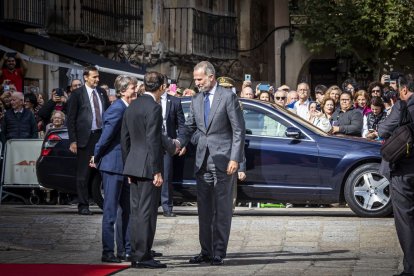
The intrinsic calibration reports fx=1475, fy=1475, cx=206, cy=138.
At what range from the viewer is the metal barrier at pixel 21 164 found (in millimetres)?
24172

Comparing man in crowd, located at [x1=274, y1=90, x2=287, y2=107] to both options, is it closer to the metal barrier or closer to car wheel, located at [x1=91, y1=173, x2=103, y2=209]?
the metal barrier

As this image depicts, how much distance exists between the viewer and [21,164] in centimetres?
2425

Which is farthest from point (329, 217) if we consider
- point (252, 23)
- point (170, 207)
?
point (252, 23)

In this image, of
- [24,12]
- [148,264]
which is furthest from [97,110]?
[24,12]

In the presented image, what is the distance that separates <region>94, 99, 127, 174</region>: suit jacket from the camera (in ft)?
51.5

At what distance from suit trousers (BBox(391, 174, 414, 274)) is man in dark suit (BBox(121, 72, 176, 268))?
2439mm

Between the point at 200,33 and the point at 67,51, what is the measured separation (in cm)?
1201

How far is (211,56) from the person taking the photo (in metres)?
44.7

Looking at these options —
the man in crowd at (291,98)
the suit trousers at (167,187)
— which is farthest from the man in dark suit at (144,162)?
the man in crowd at (291,98)

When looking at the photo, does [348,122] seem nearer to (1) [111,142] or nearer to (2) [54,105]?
(2) [54,105]

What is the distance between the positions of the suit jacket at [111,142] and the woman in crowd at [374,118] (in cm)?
695

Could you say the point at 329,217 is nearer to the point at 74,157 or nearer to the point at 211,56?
the point at 74,157

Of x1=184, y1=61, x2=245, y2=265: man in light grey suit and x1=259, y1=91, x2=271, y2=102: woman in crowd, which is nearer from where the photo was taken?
x1=184, y1=61, x2=245, y2=265: man in light grey suit

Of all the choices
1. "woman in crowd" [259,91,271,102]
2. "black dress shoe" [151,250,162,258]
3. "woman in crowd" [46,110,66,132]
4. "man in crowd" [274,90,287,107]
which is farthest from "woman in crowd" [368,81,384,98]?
"black dress shoe" [151,250,162,258]
